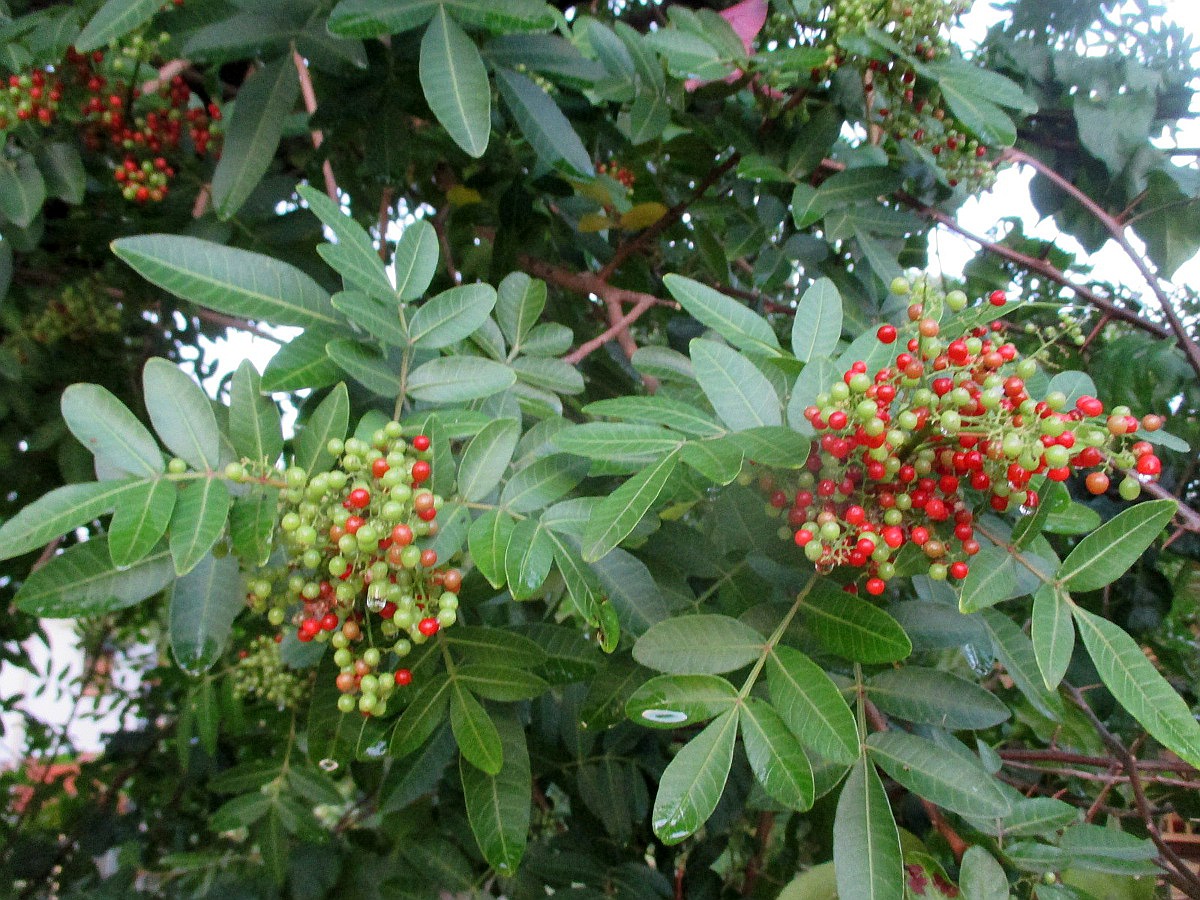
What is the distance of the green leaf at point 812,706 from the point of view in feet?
2.57

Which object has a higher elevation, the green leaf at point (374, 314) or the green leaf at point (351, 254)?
the green leaf at point (351, 254)

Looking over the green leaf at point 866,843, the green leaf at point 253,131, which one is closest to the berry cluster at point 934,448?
the green leaf at point 866,843

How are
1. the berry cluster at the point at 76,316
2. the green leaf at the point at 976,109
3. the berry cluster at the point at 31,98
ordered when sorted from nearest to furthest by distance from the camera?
the green leaf at the point at 976,109 < the berry cluster at the point at 31,98 < the berry cluster at the point at 76,316

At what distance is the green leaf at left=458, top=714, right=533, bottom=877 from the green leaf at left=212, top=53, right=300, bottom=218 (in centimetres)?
87

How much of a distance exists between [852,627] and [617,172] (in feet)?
4.88

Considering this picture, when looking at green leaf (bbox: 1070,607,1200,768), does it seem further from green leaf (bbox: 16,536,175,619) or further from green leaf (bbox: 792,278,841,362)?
green leaf (bbox: 16,536,175,619)

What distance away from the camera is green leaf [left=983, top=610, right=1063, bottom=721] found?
3.08ft

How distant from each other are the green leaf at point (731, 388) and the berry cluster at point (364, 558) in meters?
0.30

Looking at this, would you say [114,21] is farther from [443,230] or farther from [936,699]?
[936,699]

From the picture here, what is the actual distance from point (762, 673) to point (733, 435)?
30cm

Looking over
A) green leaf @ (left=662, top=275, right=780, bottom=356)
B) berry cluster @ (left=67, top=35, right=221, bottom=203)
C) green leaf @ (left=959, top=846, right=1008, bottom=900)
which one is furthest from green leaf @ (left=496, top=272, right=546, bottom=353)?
berry cluster @ (left=67, top=35, right=221, bottom=203)

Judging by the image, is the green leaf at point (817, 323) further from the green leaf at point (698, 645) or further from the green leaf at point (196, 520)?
the green leaf at point (196, 520)

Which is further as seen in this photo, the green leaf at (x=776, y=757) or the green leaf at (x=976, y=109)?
the green leaf at (x=976, y=109)

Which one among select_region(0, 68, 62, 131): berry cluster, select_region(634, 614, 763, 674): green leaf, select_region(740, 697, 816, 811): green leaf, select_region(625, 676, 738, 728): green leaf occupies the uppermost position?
select_region(0, 68, 62, 131): berry cluster
